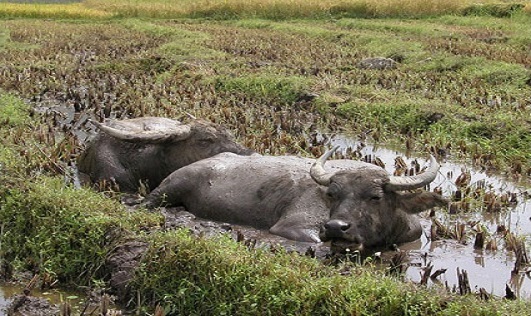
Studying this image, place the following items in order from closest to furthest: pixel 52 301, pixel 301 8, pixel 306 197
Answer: pixel 52 301, pixel 306 197, pixel 301 8

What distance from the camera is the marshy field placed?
15.0 feet

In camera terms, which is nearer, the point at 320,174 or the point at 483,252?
the point at 483,252

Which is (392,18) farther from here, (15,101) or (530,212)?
(530,212)

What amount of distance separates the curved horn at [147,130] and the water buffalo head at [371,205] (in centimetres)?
160

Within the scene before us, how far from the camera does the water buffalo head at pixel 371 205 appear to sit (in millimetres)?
5258

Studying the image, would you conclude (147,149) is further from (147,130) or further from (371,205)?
(371,205)

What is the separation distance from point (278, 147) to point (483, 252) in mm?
3051

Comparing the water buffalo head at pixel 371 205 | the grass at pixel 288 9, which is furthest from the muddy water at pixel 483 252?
the grass at pixel 288 9

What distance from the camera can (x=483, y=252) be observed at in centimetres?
560

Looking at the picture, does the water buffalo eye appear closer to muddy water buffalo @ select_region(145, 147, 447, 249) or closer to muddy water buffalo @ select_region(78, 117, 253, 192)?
muddy water buffalo @ select_region(145, 147, 447, 249)

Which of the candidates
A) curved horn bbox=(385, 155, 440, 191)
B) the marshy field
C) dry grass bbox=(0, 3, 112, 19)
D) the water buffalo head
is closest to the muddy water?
the marshy field

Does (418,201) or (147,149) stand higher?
(418,201)

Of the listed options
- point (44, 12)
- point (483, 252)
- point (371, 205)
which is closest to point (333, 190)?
point (371, 205)

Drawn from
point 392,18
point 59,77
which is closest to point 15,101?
point 59,77
